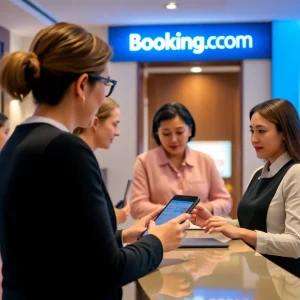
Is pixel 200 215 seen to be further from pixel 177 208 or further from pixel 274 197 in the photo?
pixel 177 208

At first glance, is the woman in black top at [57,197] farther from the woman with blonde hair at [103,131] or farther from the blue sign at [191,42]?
the blue sign at [191,42]

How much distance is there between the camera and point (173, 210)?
1.67 metres

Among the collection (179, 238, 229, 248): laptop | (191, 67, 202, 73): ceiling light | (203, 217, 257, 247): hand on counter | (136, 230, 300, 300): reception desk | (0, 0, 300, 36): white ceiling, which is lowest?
(179, 238, 229, 248): laptop

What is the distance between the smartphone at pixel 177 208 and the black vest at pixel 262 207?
20.4 inches

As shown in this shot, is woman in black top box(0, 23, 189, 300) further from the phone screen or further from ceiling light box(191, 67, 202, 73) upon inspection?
ceiling light box(191, 67, 202, 73)

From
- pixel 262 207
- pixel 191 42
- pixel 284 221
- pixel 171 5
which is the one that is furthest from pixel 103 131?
pixel 191 42

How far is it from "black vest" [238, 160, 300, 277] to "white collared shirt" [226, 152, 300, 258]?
0.03 m

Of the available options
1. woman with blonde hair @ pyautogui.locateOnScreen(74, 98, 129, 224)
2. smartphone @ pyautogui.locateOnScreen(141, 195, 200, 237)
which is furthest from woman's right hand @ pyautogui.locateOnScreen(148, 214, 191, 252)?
woman with blonde hair @ pyautogui.locateOnScreen(74, 98, 129, 224)

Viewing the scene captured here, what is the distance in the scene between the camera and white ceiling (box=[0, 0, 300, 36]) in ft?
15.9

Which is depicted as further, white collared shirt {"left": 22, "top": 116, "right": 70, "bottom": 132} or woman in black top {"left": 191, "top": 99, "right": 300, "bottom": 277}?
woman in black top {"left": 191, "top": 99, "right": 300, "bottom": 277}

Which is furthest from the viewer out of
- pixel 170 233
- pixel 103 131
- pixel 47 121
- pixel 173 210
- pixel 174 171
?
pixel 174 171

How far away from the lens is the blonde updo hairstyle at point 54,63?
1177 mm

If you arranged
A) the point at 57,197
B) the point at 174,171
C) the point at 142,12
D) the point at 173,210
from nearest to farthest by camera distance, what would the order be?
the point at 57,197
the point at 173,210
the point at 174,171
the point at 142,12

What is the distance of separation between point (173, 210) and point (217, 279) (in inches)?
12.5
